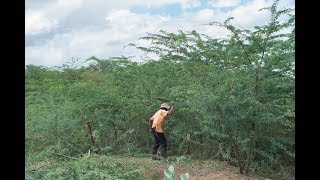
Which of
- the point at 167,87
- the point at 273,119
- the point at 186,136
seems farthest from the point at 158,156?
the point at 273,119

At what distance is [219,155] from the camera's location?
30.9ft

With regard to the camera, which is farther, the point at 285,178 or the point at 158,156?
the point at 158,156

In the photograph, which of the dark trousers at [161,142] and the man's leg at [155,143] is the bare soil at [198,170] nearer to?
the dark trousers at [161,142]

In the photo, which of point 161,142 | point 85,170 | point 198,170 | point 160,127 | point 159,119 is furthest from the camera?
point 161,142

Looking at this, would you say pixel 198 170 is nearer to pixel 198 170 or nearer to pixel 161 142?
pixel 198 170

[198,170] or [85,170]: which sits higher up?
[85,170]

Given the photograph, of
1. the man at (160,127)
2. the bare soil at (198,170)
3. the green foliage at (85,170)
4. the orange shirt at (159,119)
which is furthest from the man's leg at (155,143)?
the green foliage at (85,170)

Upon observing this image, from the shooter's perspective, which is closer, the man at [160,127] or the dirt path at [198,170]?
the dirt path at [198,170]

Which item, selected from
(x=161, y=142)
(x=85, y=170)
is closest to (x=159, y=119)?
(x=161, y=142)

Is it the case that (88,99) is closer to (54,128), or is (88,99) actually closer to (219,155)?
(54,128)

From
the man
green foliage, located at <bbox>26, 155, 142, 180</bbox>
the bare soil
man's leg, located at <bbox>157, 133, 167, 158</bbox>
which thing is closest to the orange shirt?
the man

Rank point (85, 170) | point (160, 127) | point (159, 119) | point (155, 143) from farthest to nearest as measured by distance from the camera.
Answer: point (155, 143) < point (160, 127) < point (159, 119) < point (85, 170)

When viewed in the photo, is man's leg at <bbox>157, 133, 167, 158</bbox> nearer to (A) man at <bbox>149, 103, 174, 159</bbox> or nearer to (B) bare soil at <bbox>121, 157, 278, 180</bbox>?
(A) man at <bbox>149, 103, 174, 159</bbox>
